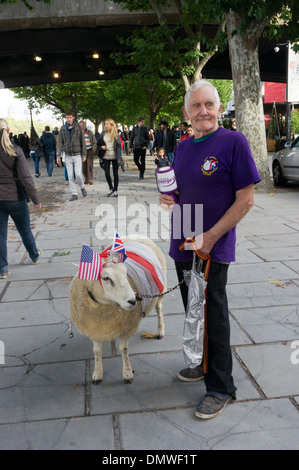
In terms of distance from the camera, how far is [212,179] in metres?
2.63

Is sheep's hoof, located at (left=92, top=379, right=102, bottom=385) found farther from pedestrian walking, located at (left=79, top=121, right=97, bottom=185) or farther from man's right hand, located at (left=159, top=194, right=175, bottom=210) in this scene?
pedestrian walking, located at (left=79, top=121, right=97, bottom=185)

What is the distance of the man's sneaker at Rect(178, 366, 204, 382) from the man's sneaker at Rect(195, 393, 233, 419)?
13.9 inches

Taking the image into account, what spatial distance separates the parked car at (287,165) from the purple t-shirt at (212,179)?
9.79 meters

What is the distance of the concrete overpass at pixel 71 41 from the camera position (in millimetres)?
16250

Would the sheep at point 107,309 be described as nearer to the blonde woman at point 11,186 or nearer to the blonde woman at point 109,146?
the blonde woman at point 11,186

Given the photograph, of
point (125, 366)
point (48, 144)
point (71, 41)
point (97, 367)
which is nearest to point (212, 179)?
point (125, 366)

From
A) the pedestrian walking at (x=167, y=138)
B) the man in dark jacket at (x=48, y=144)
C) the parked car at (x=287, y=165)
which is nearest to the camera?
the parked car at (x=287, y=165)

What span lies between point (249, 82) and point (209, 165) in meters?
9.83

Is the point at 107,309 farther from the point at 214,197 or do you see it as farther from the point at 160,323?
the point at 214,197

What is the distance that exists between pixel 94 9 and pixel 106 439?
1693 centimetres

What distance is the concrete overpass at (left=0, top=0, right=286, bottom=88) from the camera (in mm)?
16250

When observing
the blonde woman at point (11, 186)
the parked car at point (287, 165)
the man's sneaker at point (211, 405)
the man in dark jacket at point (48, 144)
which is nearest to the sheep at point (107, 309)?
the man's sneaker at point (211, 405)

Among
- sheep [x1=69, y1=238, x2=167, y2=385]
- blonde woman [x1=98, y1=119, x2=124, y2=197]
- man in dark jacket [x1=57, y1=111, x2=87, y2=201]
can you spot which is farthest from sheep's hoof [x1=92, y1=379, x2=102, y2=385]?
blonde woman [x1=98, y1=119, x2=124, y2=197]

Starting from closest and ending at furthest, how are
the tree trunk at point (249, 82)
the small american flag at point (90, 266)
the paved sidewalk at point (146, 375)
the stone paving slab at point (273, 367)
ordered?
the paved sidewalk at point (146, 375)
the small american flag at point (90, 266)
the stone paving slab at point (273, 367)
the tree trunk at point (249, 82)
